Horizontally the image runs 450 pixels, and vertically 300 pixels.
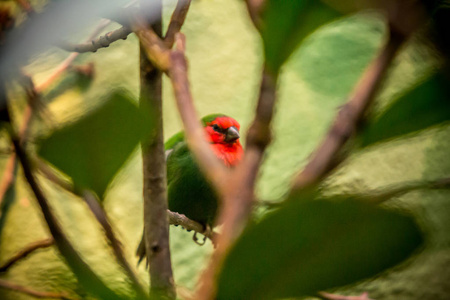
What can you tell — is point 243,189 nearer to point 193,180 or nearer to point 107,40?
point 107,40

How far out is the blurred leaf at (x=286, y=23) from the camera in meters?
0.27

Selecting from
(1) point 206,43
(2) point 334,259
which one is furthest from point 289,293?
(1) point 206,43

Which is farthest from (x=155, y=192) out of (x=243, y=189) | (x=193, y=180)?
(x=193, y=180)

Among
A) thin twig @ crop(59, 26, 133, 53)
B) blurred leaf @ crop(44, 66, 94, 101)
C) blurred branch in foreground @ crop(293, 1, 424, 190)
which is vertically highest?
blurred branch in foreground @ crop(293, 1, 424, 190)

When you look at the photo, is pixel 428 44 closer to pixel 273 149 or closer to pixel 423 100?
pixel 423 100

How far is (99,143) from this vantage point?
0.32 m

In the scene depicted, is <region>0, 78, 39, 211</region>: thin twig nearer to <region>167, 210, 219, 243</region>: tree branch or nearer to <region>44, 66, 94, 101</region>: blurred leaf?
<region>44, 66, 94, 101</region>: blurred leaf

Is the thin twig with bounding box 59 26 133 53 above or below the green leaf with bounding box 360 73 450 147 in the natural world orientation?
below

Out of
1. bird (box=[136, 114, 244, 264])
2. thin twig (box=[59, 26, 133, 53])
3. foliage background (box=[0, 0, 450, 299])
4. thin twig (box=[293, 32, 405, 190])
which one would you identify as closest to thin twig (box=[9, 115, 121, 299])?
thin twig (box=[293, 32, 405, 190])

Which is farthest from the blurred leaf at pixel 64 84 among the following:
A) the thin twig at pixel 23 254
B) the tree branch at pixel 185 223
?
the thin twig at pixel 23 254

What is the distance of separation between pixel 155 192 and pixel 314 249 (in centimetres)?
19

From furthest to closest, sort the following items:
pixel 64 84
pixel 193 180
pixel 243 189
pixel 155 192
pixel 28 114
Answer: pixel 193 180
pixel 64 84
pixel 28 114
pixel 155 192
pixel 243 189

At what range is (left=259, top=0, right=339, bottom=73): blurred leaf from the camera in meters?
0.27

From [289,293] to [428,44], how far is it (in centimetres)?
20
